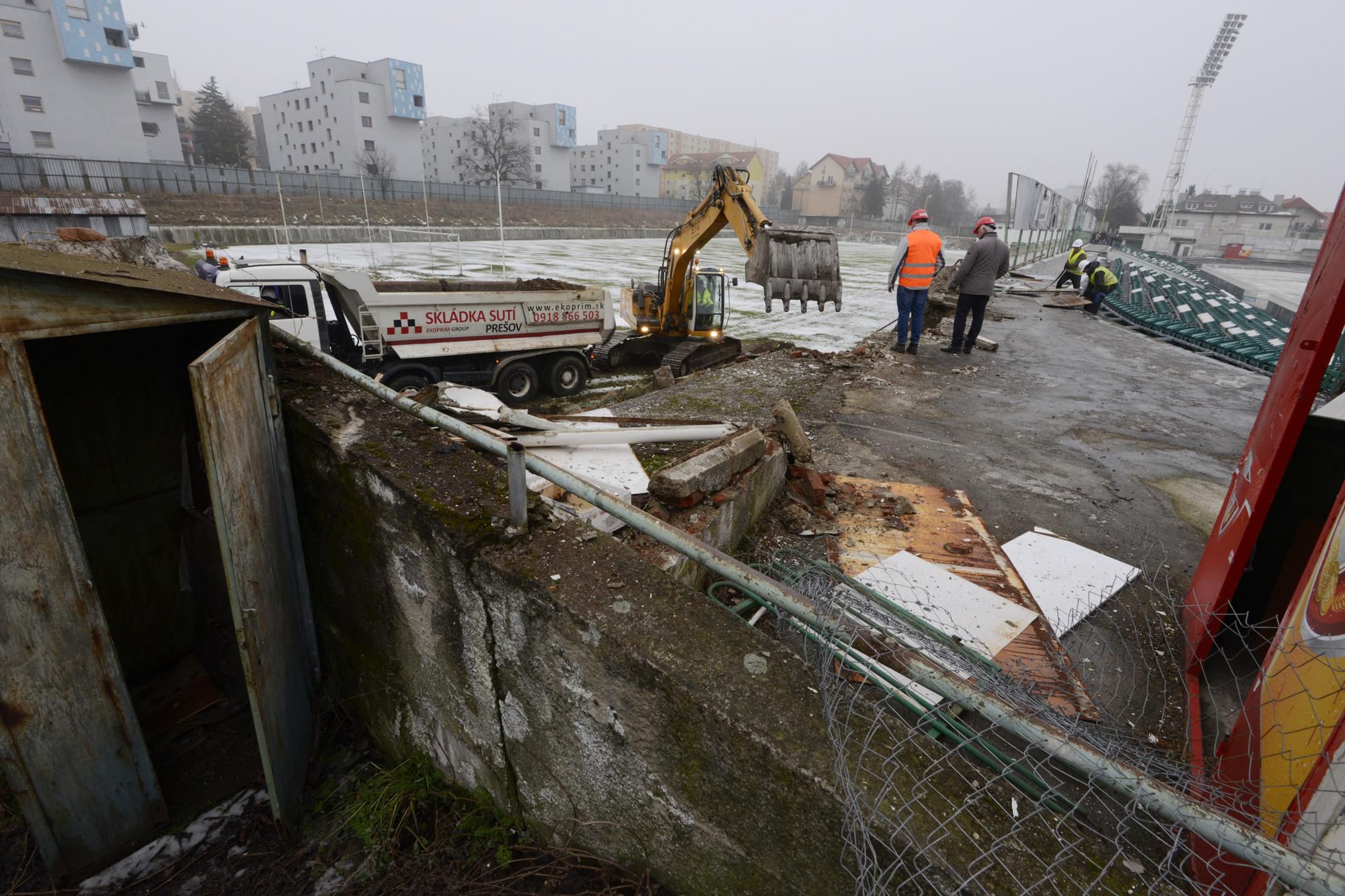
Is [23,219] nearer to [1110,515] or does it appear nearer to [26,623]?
[26,623]

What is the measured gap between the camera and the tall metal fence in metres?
27.4

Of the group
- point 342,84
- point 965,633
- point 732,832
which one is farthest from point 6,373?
point 342,84

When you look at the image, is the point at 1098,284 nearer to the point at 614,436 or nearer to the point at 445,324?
the point at 445,324

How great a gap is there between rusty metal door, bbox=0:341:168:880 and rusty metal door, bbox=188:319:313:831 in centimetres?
45

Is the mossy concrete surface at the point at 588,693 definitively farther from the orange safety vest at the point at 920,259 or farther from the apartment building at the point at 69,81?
the apartment building at the point at 69,81

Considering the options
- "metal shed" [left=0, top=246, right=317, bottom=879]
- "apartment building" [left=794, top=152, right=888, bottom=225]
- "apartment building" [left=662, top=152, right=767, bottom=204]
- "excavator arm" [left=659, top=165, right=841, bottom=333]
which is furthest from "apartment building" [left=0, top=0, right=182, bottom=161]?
"apartment building" [left=794, top=152, right=888, bottom=225]

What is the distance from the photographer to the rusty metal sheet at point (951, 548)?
2.85m

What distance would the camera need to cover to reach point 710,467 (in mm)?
3348

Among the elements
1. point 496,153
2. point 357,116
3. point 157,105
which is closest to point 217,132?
point 157,105

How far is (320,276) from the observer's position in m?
8.35

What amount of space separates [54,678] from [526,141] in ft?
253

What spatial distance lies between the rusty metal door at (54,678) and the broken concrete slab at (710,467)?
2.30 metres

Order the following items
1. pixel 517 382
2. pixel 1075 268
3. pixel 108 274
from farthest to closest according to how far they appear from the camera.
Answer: pixel 1075 268
pixel 517 382
pixel 108 274

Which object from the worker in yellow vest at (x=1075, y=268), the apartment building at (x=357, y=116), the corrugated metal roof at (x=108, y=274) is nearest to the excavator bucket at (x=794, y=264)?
the corrugated metal roof at (x=108, y=274)
